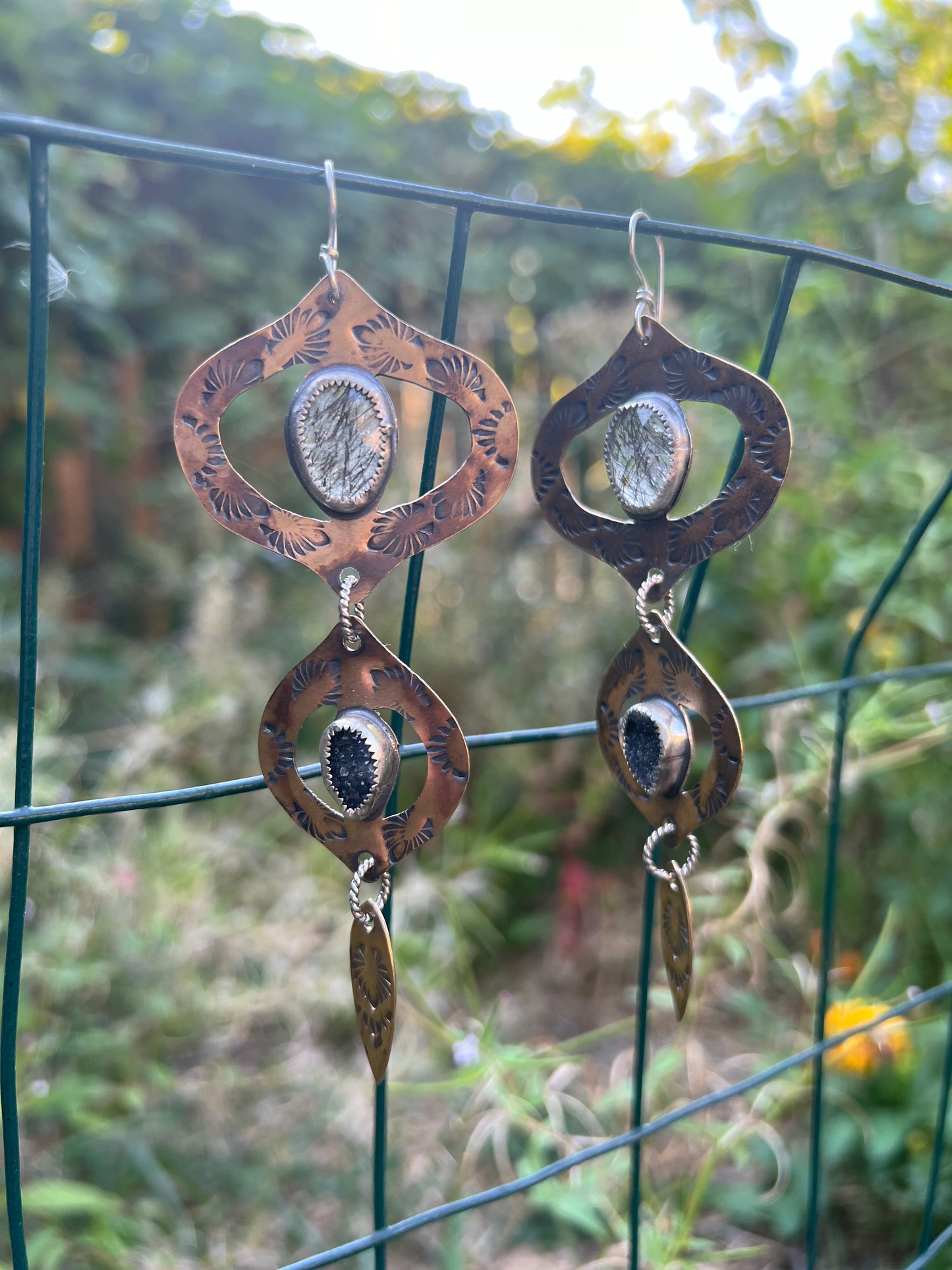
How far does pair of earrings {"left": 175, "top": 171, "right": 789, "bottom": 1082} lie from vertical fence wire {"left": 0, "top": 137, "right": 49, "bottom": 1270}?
0.08 m

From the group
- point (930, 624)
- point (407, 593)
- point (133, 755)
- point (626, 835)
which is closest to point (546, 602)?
point (626, 835)

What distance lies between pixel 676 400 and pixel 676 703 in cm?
21

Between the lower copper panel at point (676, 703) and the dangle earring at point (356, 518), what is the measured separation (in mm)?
168

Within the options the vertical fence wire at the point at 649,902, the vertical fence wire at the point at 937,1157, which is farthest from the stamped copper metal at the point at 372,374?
the vertical fence wire at the point at 937,1157

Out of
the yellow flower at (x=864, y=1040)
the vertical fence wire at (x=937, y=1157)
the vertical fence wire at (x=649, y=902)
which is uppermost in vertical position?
the vertical fence wire at (x=649, y=902)

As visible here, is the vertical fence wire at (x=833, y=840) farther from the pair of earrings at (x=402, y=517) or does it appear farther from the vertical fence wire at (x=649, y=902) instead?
the pair of earrings at (x=402, y=517)

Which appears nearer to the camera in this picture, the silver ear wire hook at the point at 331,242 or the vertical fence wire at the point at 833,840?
the silver ear wire hook at the point at 331,242

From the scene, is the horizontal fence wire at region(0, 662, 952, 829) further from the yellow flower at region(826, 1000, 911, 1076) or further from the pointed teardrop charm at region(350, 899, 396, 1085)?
the yellow flower at region(826, 1000, 911, 1076)

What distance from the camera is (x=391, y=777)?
1.92 feet

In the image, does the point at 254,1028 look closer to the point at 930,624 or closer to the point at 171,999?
the point at 171,999

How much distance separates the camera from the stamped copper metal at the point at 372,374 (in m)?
0.54

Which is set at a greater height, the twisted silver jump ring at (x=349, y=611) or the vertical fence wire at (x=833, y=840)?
the twisted silver jump ring at (x=349, y=611)

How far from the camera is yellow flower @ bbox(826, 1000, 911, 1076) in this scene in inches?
61.3

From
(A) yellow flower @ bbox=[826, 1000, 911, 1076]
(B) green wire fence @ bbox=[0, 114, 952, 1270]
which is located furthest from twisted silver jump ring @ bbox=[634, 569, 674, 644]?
(A) yellow flower @ bbox=[826, 1000, 911, 1076]
